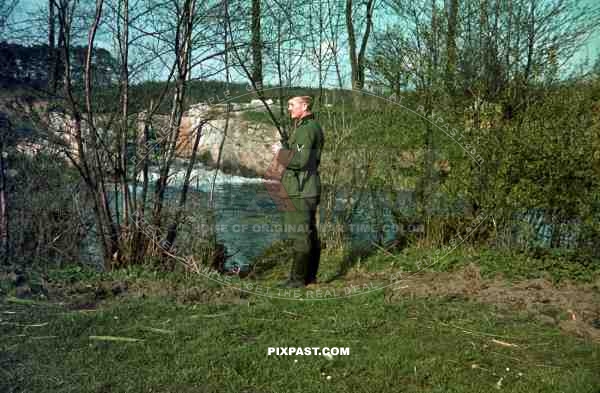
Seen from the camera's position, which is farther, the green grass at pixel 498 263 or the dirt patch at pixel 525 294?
the green grass at pixel 498 263

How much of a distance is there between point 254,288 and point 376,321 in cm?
169

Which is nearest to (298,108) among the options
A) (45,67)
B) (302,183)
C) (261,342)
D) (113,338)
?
(302,183)

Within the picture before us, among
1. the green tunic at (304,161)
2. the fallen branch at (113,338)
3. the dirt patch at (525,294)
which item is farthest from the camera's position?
the green tunic at (304,161)

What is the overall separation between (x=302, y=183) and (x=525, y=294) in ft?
8.67

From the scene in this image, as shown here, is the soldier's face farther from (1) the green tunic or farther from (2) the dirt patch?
(2) the dirt patch

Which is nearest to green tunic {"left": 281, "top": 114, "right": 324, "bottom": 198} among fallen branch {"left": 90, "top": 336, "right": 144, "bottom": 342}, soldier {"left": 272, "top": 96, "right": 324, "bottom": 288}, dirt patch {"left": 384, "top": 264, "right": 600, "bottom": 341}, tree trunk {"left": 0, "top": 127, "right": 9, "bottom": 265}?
soldier {"left": 272, "top": 96, "right": 324, "bottom": 288}

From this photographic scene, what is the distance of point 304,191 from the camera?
6.25m

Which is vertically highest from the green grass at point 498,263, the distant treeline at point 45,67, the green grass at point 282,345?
the distant treeline at point 45,67

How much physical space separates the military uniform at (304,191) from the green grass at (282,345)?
0.84 metres

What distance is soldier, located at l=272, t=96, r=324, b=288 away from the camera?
6055 millimetres

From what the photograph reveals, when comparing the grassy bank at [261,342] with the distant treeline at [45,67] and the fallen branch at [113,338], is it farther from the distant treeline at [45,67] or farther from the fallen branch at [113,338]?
the distant treeline at [45,67]

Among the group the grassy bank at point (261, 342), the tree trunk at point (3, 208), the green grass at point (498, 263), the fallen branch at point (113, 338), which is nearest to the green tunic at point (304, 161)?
the grassy bank at point (261, 342)

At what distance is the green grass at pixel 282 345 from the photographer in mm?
3963

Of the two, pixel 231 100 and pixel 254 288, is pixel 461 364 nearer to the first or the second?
pixel 254 288
